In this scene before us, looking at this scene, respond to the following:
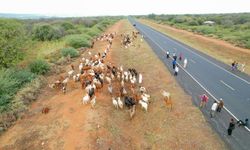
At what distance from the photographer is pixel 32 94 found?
23125 millimetres

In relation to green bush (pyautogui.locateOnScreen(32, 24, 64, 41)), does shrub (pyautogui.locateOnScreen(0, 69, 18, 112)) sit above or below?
above

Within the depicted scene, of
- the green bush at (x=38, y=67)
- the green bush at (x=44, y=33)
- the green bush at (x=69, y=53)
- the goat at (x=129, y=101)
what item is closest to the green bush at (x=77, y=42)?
the green bush at (x=69, y=53)

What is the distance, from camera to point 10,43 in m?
30.5

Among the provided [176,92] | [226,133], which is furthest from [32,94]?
[226,133]

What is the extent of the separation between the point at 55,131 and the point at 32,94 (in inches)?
295

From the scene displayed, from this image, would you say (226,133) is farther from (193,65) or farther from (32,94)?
(193,65)

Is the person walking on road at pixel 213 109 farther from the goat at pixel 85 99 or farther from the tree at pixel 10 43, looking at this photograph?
the tree at pixel 10 43

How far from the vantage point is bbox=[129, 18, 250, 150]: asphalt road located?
1647cm

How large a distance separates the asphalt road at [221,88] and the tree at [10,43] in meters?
16.8

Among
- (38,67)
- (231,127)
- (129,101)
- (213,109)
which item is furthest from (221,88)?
(38,67)

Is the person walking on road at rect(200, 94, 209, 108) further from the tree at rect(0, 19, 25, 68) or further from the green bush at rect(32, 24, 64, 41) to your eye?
the green bush at rect(32, 24, 64, 41)

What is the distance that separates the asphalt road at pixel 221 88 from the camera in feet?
54.0

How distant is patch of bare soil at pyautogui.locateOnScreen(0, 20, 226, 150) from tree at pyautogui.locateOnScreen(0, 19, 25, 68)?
8.43 meters

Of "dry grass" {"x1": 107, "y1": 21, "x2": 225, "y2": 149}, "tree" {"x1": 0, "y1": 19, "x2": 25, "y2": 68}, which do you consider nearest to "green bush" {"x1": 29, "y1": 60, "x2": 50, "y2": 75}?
"tree" {"x1": 0, "y1": 19, "x2": 25, "y2": 68}
